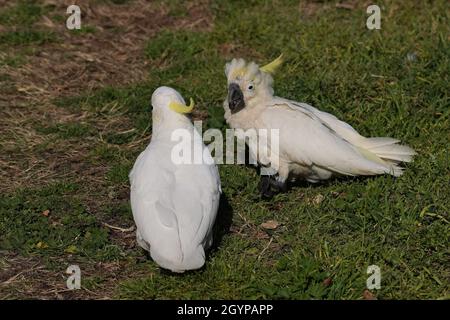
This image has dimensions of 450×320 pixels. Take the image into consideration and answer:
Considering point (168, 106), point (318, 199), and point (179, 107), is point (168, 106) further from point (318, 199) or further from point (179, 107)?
point (318, 199)

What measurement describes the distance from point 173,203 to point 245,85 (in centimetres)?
130

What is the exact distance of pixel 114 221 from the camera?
484 centimetres

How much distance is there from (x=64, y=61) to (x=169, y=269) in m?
3.17

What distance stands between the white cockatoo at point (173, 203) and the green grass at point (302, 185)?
25 cm

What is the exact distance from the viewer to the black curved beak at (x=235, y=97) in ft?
16.8

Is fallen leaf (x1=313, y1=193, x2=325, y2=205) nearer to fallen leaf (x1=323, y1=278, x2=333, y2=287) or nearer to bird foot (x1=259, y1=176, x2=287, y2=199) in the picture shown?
bird foot (x1=259, y1=176, x2=287, y2=199)

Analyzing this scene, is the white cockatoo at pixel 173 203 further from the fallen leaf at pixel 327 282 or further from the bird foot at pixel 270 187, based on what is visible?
the fallen leaf at pixel 327 282

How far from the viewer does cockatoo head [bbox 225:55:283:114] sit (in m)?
5.14

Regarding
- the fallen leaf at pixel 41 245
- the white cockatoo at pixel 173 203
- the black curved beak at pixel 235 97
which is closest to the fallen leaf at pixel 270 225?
the white cockatoo at pixel 173 203

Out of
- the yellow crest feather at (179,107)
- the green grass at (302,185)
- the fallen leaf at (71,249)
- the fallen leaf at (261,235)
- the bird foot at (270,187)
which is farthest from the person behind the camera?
the bird foot at (270,187)

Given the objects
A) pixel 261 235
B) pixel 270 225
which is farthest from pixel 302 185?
pixel 261 235

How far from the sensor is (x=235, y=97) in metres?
5.12
